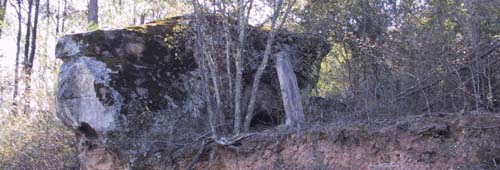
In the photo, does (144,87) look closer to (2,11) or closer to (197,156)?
(197,156)

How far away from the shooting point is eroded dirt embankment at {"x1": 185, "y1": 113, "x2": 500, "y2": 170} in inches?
238

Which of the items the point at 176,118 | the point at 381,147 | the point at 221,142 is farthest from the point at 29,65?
the point at 381,147

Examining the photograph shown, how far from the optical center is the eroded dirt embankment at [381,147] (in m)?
6.05

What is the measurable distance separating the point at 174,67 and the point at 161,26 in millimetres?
877

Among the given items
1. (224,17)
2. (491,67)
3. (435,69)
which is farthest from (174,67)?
(491,67)

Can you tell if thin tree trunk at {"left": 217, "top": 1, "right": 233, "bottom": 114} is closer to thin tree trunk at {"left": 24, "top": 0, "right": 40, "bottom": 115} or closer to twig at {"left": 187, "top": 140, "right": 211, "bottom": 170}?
twig at {"left": 187, "top": 140, "right": 211, "bottom": 170}

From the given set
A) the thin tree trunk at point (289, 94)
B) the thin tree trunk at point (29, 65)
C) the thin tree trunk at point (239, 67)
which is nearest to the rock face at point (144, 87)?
the thin tree trunk at point (239, 67)

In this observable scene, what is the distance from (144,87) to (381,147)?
428 centimetres

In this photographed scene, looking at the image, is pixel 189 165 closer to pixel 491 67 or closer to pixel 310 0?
pixel 310 0

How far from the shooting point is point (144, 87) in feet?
31.2

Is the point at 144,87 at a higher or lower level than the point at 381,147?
higher

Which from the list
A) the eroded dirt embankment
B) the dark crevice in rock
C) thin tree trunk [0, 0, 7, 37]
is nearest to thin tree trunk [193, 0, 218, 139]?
the eroded dirt embankment

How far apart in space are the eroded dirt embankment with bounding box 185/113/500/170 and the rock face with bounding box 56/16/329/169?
106 cm

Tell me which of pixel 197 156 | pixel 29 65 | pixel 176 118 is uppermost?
pixel 29 65
